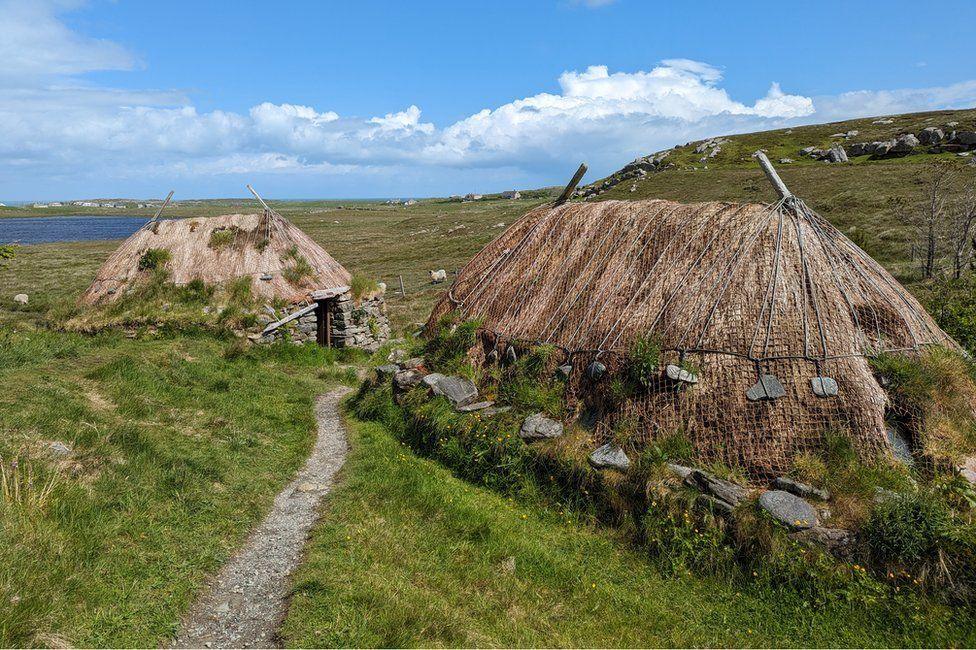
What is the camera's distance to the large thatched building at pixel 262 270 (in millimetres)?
20688

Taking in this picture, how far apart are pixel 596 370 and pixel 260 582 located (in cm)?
632

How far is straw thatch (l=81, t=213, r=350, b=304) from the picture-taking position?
68.1 feet

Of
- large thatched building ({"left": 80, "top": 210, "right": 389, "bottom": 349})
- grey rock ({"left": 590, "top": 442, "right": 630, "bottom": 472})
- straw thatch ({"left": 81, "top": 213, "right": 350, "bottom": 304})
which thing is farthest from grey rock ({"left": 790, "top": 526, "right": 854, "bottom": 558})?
straw thatch ({"left": 81, "top": 213, "right": 350, "bottom": 304})

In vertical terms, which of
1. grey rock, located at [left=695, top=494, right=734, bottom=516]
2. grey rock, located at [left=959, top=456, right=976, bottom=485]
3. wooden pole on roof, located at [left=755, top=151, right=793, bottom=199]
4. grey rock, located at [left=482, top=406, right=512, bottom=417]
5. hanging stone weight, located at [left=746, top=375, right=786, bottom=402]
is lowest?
grey rock, located at [left=695, top=494, right=734, bottom=516]

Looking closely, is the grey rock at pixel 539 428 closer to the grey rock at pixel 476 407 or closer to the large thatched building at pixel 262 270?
the grey rock at pixel 476 407

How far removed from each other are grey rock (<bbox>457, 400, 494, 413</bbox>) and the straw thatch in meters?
12.0

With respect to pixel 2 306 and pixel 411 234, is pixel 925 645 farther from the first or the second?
pixel 411 234

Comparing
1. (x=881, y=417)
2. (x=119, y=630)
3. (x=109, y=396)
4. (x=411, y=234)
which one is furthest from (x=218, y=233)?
(x=411, y=234)

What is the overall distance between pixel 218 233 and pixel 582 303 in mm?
16769

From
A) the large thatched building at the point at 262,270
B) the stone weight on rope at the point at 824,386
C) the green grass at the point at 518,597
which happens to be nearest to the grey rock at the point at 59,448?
the green grass at the point at 518,597

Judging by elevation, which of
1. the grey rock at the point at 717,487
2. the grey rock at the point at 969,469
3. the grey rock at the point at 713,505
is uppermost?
the grey rock at the point at 969,469

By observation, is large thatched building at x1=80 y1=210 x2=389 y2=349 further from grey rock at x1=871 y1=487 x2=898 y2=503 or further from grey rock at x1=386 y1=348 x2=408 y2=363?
grey rock at x1=871 y1=487 x2=898 y2=503

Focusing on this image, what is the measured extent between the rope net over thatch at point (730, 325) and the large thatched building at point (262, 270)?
10.5m

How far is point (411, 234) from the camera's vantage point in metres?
85.4
